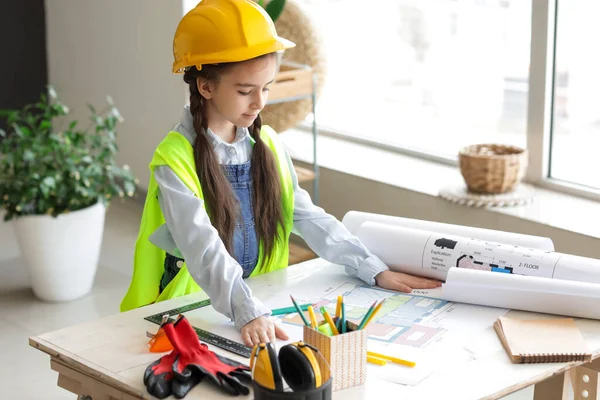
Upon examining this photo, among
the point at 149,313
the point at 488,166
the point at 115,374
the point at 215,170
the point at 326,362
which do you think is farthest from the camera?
the point at 488,166

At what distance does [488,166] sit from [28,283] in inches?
73.2

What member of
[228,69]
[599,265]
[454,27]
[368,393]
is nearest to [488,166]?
[454,27]

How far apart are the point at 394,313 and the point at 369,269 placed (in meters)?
0.18

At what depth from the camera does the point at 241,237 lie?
2.06m

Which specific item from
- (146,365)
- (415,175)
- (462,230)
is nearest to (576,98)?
(415,175)

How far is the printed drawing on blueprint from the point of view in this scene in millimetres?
1725

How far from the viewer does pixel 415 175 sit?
358cm

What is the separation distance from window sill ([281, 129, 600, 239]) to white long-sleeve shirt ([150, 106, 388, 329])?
1.10 m

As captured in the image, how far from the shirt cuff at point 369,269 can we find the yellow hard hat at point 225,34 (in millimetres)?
496

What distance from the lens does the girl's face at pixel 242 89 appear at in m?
1.89

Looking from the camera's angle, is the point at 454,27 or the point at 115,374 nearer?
the point at 115,374

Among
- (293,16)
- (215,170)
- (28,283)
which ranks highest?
(293,16)

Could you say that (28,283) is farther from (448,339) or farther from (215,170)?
(448,339)

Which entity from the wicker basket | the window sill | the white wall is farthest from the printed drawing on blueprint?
the white wall
